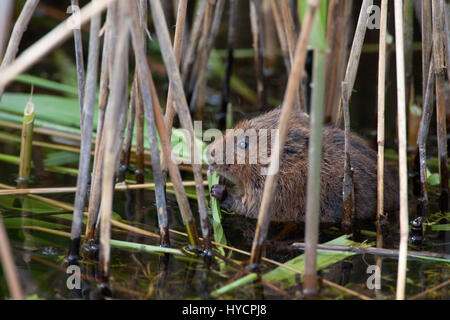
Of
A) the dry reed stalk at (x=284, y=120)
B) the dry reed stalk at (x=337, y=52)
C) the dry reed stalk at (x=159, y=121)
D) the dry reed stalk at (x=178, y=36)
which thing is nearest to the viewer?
the dry reed stalk at (x=284, y=120)

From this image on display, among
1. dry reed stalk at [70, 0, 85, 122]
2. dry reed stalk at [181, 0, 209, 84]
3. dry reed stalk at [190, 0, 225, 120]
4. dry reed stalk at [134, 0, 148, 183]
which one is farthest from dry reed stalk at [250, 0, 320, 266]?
dry reed stalk at [190, 0, 225, 120]

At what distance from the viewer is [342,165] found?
4074mm

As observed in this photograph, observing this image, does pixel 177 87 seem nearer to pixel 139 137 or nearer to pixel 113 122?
pixel 113 122

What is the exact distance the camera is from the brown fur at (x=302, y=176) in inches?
160

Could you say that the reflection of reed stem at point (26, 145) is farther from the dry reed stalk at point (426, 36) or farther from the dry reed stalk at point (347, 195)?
the dry reed stalk at point (426, 36)

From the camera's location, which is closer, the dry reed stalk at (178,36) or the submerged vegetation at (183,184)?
the submerged vegetation at (183,184)

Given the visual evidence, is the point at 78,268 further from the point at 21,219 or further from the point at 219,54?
the point at 219,54

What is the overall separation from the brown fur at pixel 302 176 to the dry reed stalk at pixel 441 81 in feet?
1.35

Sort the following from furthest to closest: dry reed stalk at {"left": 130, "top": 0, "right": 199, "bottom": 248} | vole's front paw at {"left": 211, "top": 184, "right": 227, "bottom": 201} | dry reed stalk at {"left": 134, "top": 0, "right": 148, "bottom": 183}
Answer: dry reed stalk at {"left": 134, "top": 0, "right": 148, "bottom": 183}
vole's front paw at {"left": 211, "top": 184, "right": 227, "bottom": 201}
dry reed stalk at {"left": 130, "top": 0, "right": 199, "bottom": 248}

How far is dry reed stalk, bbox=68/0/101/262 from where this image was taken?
2850 mm

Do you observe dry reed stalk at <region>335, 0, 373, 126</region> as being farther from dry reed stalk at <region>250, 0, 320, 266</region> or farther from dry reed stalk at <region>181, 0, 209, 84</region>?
dry reed stalk at <region>181, 0, 209, 84</region>

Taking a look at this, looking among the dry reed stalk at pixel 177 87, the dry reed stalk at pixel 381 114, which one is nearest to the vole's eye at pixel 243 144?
the dry reed stalk at pixel 177 87

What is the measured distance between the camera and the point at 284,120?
2.64 meters

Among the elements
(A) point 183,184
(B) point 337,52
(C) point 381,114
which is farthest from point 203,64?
(C) point 381,114
